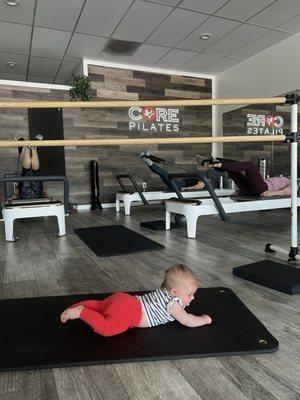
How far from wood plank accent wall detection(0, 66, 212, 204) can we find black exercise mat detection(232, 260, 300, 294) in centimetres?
481

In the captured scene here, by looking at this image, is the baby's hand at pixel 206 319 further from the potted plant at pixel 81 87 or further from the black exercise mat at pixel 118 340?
the potted plant at pixel 81 87

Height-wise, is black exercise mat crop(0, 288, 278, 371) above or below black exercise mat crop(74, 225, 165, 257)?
above

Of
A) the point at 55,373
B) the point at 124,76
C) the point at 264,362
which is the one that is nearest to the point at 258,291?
the point at 264,362

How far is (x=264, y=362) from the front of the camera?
1.05m

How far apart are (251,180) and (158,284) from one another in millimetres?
2202

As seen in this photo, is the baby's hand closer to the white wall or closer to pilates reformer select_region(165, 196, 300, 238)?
pilates reformer select_region(165, 196, 300, 238)

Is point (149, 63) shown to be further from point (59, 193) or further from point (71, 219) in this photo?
point (71, 219)

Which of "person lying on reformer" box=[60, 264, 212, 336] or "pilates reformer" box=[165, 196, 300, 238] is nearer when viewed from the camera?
"person lying on reformer" box=[60, 264, 212, 336]

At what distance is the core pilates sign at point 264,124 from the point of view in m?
5.78

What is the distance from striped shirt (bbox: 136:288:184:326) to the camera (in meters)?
1.23

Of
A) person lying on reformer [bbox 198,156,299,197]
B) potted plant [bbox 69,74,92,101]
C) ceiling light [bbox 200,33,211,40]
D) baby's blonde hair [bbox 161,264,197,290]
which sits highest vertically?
ceiling light [bbox 200,33,211,40]

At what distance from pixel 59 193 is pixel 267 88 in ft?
14.1

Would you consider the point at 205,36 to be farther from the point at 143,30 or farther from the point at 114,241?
the point at 114,241

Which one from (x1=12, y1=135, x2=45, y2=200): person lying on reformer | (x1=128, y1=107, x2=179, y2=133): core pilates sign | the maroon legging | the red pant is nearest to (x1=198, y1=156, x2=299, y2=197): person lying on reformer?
the maroon legging
